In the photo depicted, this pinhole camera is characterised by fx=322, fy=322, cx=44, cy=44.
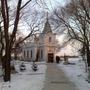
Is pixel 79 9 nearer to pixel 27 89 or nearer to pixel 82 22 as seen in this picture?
pixel 82 22

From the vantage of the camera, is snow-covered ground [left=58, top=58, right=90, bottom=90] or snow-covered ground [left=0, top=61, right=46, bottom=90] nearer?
snow-covered ground [left=0, top=61, right=46, bottom=90]

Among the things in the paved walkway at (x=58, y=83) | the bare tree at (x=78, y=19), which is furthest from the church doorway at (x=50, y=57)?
the paved walkway at (x=58, y=83)

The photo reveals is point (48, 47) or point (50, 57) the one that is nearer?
point (50, 57)

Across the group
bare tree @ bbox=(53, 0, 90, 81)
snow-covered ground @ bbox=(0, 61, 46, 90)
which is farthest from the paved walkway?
bare tree @ bbox=(53, 0, 90, 81)

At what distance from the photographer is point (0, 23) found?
35094mm

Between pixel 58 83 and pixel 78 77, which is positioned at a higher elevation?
pixel 78 77

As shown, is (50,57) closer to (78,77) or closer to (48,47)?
(48,47)

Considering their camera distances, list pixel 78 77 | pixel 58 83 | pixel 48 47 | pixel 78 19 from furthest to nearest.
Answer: pixel 48 47, pixel 78 19, pixel 78 77, pixel 58 83

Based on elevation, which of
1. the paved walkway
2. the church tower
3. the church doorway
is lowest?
the paved walkway

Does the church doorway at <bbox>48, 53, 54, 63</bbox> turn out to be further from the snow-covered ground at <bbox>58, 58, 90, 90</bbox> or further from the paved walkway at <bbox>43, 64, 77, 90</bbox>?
the paved walkway at <bbox>43, 64, 77, 90</bbox>

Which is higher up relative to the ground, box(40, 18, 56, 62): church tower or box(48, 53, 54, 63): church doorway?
box(40, 18, 56, 62): church tower

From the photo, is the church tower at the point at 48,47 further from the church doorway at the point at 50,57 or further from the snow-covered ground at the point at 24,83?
the snow-covered ground at the point at 24,83

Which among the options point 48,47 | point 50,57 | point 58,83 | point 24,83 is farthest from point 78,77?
point 48,47

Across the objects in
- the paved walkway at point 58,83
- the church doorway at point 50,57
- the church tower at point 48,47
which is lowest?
the paved walkway at point 58,83
